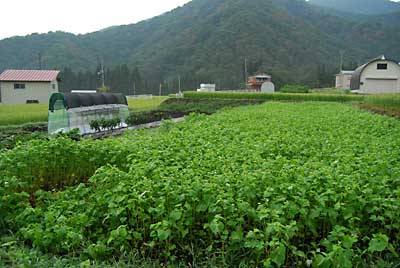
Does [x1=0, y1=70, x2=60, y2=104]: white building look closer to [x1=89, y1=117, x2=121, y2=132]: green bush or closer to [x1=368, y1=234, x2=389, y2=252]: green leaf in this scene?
[x1=89, y1=117, x2=121, y2=132]: green bush

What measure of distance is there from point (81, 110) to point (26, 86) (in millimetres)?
24519

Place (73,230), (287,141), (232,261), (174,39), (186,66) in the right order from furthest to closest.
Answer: (174,39), (186,66), (287,141), (73,230), (232,261)

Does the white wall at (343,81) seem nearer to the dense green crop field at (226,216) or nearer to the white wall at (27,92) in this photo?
the white wall at (27,92)

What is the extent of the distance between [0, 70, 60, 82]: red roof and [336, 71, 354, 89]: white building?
3503 centimetres

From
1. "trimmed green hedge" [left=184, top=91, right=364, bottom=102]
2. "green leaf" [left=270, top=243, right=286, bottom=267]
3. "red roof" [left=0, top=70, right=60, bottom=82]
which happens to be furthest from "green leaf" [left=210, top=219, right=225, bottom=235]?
"red roof" [left=0, top=70, right=60, bottom=82]

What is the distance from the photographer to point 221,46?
6053 cm

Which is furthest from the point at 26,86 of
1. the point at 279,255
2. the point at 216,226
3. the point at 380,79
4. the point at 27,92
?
the point at 279,255

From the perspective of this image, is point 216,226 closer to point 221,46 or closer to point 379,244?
point 379,244

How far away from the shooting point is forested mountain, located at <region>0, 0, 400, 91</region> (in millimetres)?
55188

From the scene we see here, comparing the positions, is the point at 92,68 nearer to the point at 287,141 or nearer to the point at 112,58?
the point at 112,58

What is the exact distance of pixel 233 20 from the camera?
65875 millimetres

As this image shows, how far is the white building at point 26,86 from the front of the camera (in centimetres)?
3631

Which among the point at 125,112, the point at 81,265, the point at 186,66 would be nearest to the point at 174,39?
the point at 186,66

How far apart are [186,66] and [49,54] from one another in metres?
19.6
